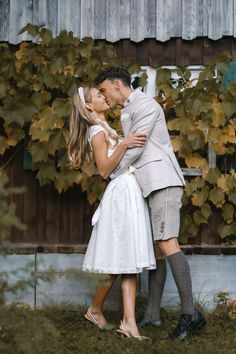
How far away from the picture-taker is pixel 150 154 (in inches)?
236

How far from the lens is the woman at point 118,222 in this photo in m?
5.95

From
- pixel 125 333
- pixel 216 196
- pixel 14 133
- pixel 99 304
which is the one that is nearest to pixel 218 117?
pixel 216 196

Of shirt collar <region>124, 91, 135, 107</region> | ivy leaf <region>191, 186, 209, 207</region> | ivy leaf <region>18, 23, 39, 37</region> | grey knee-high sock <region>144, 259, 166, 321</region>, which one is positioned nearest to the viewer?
shirt collar <region>124, 91, 135, 107</region>

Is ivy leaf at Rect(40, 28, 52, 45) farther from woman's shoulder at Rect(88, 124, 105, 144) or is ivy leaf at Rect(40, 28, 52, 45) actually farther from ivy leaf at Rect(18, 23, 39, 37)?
woman's shoulder at Rect(88, 124, 105, 144)

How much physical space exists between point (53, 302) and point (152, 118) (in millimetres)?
1876

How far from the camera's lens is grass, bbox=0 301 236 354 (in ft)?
14.0

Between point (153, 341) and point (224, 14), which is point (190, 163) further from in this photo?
point (153, 341)

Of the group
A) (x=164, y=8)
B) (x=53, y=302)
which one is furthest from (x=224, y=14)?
(x=53, y=302)

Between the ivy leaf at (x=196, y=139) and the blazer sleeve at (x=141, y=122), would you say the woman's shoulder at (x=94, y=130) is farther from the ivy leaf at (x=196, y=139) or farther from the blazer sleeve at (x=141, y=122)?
the ivy leaf at (x=196, y=139)

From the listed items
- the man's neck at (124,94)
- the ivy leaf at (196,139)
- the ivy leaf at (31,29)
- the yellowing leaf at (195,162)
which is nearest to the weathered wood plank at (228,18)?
the ivy leaf at (196,139)

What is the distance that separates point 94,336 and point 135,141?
1.38m

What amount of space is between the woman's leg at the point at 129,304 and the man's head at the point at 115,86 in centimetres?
123

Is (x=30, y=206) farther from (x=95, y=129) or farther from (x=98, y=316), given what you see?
(x=95, y=129)

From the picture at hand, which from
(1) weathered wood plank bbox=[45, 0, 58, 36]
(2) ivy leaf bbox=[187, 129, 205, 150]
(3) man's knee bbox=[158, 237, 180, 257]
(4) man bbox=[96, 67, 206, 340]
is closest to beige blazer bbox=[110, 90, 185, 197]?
(4) man bbox=[96, 67, 206, 340]
